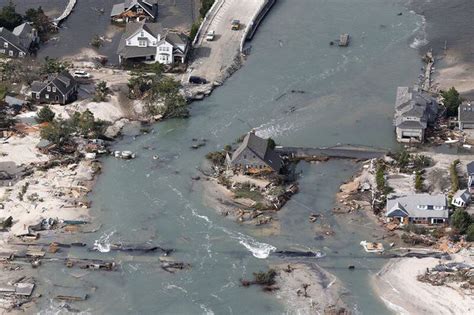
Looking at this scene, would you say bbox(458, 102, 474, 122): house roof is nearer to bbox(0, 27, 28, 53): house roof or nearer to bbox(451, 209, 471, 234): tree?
Answer: bbox(451, 209, 471, 234): tree

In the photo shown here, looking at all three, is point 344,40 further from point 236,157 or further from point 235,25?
point 236,157

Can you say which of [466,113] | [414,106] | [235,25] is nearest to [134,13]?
[235,25]

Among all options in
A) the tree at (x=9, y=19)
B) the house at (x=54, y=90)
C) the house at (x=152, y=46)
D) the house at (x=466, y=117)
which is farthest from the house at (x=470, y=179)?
the tree at (x=9, y=19)

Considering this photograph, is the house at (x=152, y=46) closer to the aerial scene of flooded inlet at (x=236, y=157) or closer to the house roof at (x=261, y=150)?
the aerial scene of flooded inlet at (x=236, y=157)

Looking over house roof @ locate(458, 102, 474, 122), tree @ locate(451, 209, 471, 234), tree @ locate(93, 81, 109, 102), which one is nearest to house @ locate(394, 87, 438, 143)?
house roof @ locate(458, 102, 474, 122)

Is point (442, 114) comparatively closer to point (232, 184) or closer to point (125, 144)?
point (232, 184)

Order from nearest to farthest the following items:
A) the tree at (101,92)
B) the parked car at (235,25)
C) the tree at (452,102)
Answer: the tree at (452,102), the tree at (101,92), the parked car at (235,25)

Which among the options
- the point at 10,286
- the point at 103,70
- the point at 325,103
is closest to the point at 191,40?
the point at 103,70
